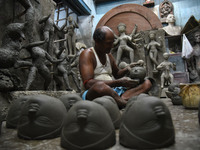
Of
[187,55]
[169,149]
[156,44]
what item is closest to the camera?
[169,149]

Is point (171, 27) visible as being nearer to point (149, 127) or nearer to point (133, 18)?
point (133, 18)

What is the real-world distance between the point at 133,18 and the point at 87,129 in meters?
5.92

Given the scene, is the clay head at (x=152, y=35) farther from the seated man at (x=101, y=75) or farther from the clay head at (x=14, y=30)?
the clay head at (x=14, y=30)

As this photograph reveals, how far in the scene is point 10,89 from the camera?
182cm

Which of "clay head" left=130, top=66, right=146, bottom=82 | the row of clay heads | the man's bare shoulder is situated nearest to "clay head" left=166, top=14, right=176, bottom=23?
"clay head" left=130, top=66, right=146, bottom=82

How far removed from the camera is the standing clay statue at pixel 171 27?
731cm

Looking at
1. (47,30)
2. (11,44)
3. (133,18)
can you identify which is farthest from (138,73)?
(133,18)

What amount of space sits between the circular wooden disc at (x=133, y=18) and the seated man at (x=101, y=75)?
4.23 m

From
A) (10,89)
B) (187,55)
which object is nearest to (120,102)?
(10,89)

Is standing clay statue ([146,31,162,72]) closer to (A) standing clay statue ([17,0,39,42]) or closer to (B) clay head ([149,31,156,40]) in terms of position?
(B) clay head ([149,31,156,40])

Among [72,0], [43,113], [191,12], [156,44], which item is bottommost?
[43,113]

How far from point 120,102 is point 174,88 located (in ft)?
3.32

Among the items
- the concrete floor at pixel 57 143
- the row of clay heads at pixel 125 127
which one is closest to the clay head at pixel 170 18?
the concrete floor at pixel 57 143

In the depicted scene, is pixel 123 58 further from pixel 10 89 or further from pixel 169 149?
pixel 169 149
